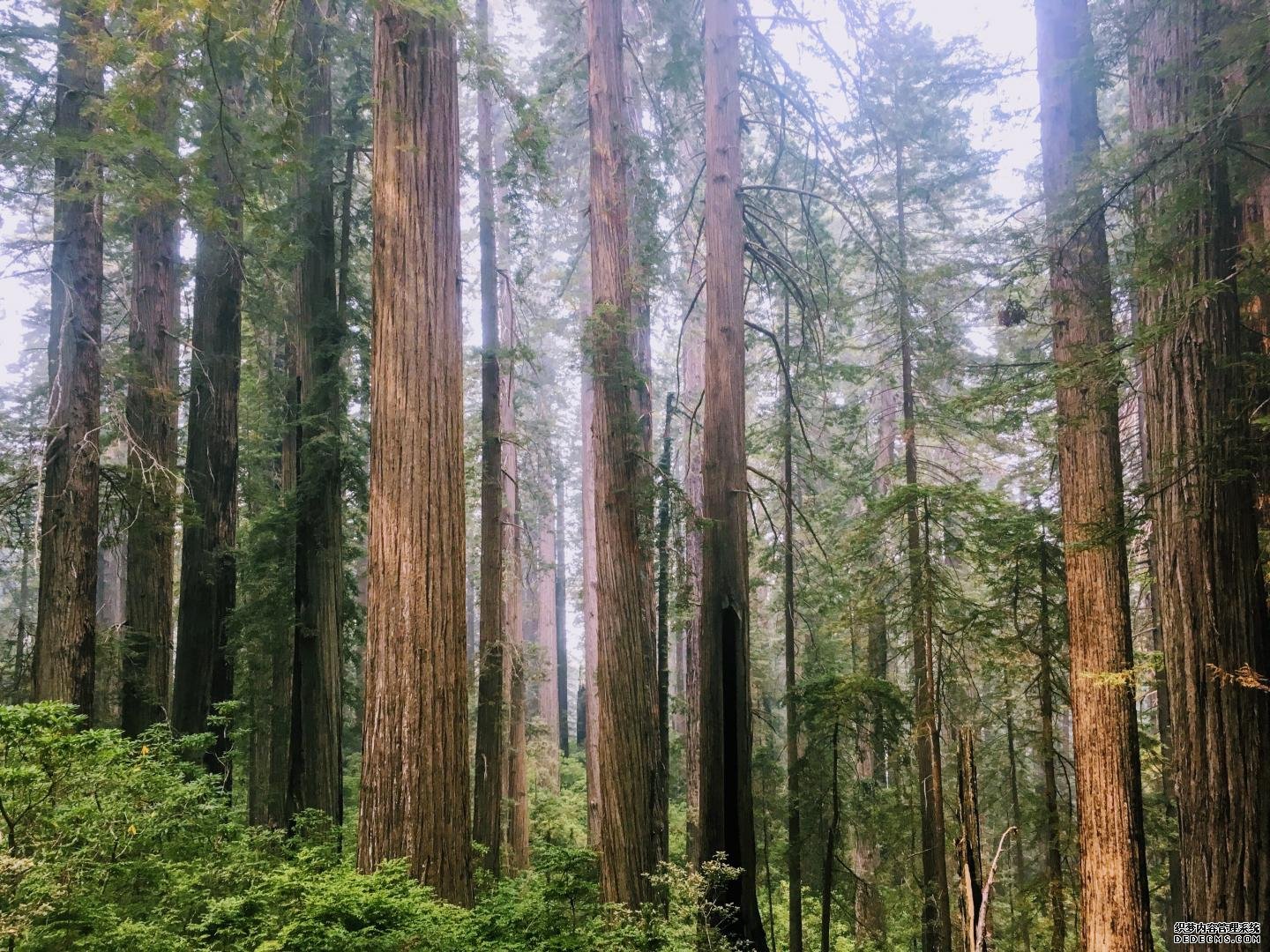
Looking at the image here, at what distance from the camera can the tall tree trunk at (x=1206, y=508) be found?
178 inches

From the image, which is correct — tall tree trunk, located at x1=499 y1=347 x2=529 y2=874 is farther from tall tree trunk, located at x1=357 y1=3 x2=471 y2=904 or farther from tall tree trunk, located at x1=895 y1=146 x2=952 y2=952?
tall tree trunk, located at x1=895 y1=146 x2=952 y2=952

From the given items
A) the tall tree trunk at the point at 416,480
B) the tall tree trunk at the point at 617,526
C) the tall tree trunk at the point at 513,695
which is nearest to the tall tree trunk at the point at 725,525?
the tall tree trunk at the point at 617,526

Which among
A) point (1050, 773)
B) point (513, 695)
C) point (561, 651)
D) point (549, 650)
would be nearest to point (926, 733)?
point (1050, 773)

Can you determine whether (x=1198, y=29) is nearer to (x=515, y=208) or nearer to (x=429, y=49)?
(x=429, y=49)

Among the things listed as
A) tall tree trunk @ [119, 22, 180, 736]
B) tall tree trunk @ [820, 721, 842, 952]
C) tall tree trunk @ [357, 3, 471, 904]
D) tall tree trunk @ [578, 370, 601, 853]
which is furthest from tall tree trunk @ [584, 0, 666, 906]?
tall tree trunk @ [578, 370, 601, 853]

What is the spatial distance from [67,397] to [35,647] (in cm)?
248

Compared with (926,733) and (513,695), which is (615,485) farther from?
(513,695)

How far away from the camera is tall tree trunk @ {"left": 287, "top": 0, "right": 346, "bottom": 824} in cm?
759

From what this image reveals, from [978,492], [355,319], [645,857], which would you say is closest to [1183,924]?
[645,857]

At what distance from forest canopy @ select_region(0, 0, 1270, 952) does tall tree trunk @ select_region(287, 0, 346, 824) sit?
0.17ft

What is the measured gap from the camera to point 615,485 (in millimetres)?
7586

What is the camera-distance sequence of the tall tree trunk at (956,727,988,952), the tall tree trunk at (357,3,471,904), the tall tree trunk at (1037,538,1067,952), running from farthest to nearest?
the tall tree trunk at (1037,538,1067,952), the tall tree trunk at (357,3,471,904), the tall tree trunk at (956,727,988,952)

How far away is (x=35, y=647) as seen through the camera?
679cm

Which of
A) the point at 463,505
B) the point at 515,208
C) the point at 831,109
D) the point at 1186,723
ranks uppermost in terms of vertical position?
the point at 831,109
